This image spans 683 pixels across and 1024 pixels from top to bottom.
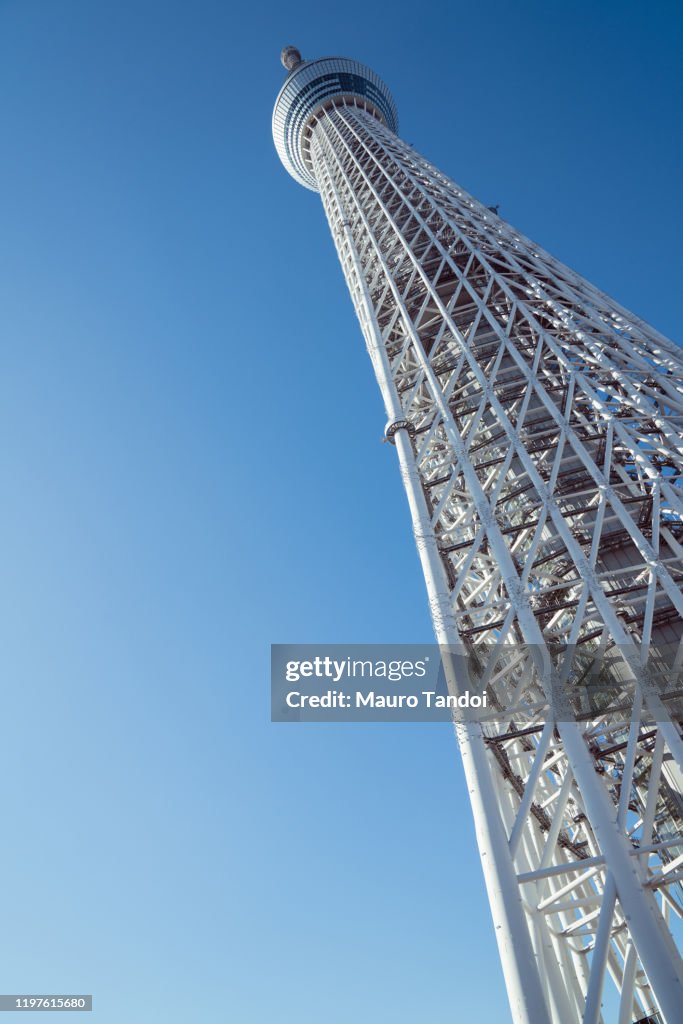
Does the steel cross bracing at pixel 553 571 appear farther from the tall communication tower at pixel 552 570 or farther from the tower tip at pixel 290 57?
the tower tip at pixel 290 57

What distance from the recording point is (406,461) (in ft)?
64.3

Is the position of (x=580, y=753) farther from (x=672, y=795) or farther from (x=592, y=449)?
(x=592, y=449)

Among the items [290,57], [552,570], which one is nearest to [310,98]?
[290,57]

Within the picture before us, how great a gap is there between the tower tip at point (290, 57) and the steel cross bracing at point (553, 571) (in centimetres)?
4938

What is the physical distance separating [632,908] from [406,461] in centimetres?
1306

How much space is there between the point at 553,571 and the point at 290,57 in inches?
2920

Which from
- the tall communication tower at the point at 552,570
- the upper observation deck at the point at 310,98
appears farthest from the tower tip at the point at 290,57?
the tall communication tower at the point at 552,570

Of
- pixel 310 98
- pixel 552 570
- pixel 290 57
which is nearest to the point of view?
pixel 552 570

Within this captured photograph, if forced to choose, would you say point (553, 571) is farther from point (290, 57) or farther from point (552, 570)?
point (290, 57)

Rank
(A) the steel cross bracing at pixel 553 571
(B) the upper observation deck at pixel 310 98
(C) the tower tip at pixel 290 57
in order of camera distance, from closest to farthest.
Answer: (A) the steel cross bracing at pixel 553 571 → (B) the upper observation deck at pixel 310 98 → (C) the tower tip at pixel 290 57

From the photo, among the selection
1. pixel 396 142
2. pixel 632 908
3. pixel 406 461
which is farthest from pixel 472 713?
pixel 396 142

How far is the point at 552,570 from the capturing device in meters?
17.3

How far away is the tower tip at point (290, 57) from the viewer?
67.9 metres

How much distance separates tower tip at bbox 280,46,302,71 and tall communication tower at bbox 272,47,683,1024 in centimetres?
4726
